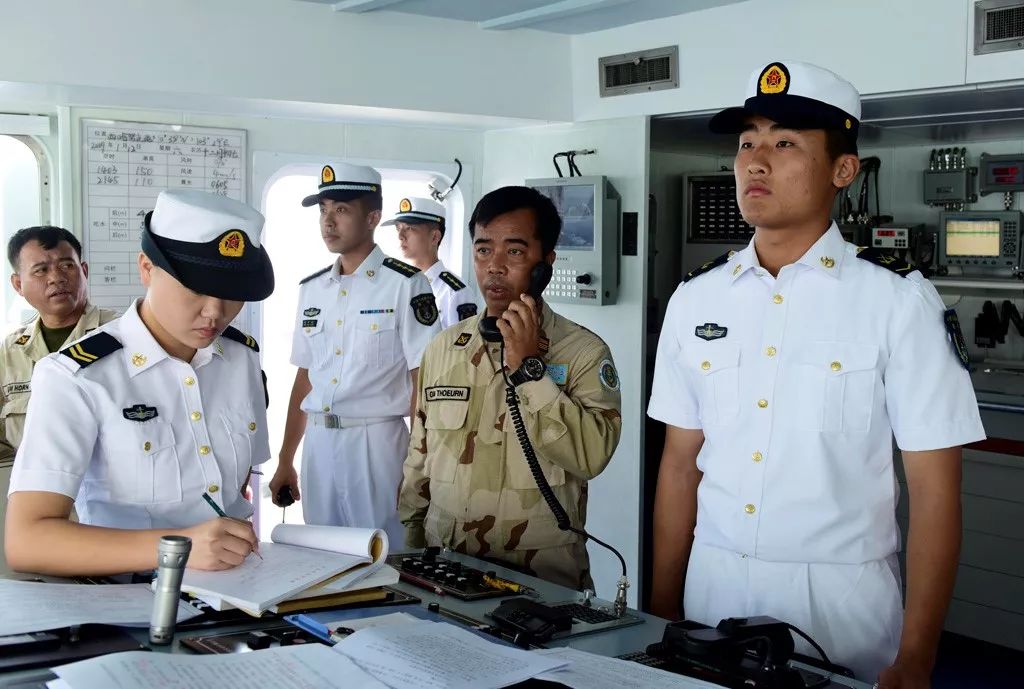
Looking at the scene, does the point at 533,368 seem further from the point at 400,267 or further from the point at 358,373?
the point at 400,267

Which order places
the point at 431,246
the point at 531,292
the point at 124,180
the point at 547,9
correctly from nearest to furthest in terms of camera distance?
the point at 531,292, the point at 547,9, the point at 124,180, the point at 431,246

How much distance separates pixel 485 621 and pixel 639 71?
387cm

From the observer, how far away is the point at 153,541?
225 cm

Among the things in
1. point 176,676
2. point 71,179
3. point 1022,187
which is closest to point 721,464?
point 176,676

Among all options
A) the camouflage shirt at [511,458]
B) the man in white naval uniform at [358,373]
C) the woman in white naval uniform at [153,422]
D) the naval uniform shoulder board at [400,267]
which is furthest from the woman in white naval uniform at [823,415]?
the naval uniform shoulder board at [400,267]

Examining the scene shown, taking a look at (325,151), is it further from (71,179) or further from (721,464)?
(721,464)

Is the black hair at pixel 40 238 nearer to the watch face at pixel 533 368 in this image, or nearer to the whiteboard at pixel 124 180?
the whiteboard at pixel 124 180

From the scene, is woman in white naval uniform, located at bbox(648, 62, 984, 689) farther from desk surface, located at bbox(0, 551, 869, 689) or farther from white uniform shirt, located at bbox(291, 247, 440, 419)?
white uniform shirt, located at bbox(291, 247, 440, 419)

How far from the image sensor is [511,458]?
321 cm

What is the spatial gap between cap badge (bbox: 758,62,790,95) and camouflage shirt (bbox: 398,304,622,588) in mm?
974

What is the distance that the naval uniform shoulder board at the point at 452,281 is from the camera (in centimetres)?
622

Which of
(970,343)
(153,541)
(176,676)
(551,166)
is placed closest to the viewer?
(176,676)

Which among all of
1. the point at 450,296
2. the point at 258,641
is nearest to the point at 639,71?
the point at 450,296

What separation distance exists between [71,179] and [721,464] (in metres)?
3.95
